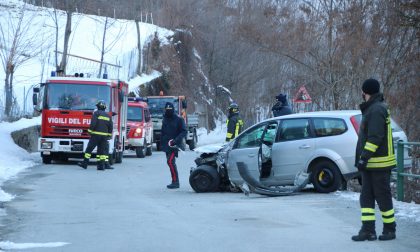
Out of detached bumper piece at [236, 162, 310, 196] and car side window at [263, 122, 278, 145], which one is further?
car side window at [263, 122, 278, 145]

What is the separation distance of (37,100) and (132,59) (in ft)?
102

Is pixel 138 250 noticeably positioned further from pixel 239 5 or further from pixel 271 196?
pixel 239 5

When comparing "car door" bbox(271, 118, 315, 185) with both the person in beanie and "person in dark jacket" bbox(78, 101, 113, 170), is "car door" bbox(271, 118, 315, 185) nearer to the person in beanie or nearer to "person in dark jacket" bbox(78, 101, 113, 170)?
the person in beanie

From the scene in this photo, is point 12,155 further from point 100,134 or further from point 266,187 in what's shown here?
point 266,187

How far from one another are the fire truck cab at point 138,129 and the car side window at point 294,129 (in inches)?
584

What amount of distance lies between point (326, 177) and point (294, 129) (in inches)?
48.1

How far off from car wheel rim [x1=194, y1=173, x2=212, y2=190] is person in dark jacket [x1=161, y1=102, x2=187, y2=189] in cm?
116

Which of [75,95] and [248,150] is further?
[75,95]

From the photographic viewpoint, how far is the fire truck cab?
2973cm

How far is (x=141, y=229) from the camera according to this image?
10547mm

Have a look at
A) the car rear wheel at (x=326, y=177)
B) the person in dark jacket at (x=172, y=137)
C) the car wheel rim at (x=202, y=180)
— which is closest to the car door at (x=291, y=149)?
the car rear wheel at (x=326, y=177)

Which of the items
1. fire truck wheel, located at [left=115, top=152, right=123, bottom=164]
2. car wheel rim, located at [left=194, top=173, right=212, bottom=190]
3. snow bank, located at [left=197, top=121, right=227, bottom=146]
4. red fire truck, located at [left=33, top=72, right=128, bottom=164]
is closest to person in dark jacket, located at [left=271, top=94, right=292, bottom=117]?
car wheel rim, located at [left=194, top=173, right=212, bottom=190]

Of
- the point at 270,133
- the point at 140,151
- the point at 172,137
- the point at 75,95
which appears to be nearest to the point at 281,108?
the point at 172,137

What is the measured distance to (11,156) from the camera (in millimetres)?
24109
